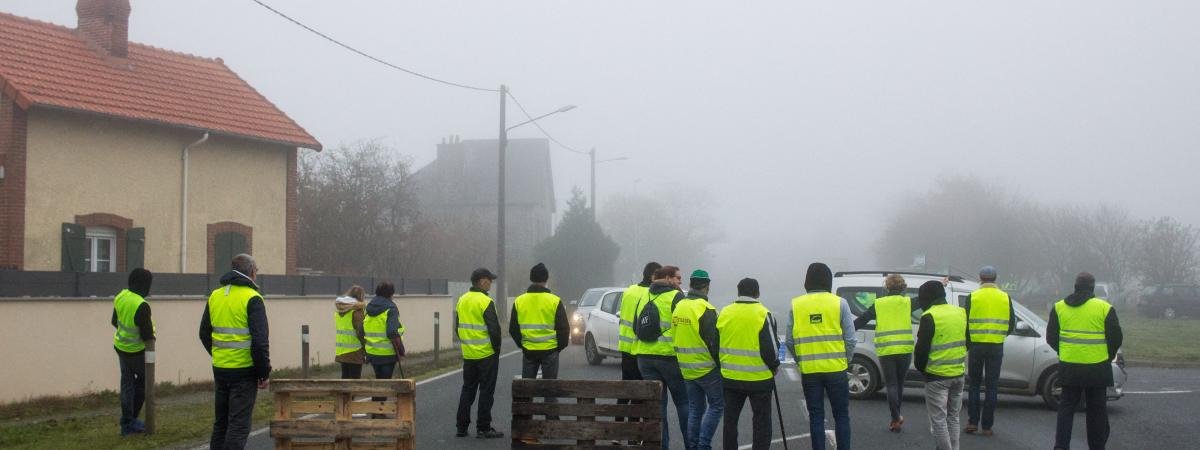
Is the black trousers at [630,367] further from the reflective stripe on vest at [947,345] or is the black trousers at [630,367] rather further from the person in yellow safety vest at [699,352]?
the reflective stripe on vest at [947,345]

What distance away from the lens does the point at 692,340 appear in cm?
932

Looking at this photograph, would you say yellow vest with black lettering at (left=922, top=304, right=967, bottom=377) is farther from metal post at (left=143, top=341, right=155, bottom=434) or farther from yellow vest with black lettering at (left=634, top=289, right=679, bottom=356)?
metal post at (left=143, top=341, right=155, bottom=434)

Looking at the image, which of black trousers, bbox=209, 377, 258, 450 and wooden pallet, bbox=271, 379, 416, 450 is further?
black trousers, bbox=209, 377, 258, 450

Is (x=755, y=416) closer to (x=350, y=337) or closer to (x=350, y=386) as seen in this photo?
(x=350, y=386)

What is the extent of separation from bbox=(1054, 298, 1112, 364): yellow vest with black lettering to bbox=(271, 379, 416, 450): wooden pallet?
221 inches

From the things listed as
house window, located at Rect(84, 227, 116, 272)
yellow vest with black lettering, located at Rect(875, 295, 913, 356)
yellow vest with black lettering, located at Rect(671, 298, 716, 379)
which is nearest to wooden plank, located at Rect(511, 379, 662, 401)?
yellow vest with black lettering, located at Rect(671, 298, 716, 379)

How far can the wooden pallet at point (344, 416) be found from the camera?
809 centimetres

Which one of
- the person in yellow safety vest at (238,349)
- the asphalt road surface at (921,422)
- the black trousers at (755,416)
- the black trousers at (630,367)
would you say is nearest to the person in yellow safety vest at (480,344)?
the asphalt road surface at (921,422)

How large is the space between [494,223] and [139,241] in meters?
48.8

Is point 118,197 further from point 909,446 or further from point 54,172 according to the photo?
point 909,446

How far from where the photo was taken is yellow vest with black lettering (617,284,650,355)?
10453 mm

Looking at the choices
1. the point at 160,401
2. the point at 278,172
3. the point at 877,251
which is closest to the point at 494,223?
the point at 877,251

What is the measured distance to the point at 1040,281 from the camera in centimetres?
6419

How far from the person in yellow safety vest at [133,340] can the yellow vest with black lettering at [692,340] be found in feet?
18.0
